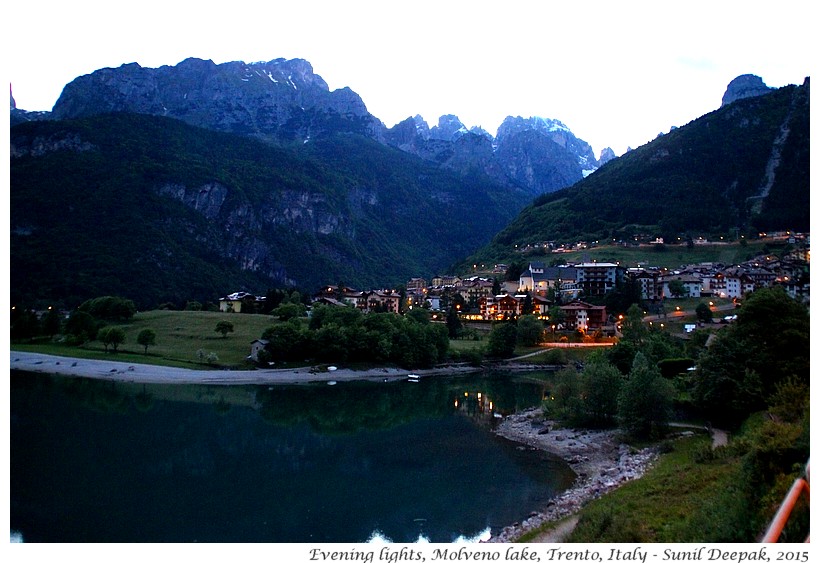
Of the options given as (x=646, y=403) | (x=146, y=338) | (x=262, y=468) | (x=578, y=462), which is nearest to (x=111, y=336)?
(x=146, y=338)

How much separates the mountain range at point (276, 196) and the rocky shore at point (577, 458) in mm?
38087

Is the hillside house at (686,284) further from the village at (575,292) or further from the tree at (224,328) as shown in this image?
the tree at (224,328)

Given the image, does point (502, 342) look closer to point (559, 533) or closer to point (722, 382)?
point (722, 382)

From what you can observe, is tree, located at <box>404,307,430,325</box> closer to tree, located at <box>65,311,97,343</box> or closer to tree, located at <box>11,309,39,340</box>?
tree, located at <box>65,311,97,343</box>

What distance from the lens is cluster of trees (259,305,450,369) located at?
32438mm

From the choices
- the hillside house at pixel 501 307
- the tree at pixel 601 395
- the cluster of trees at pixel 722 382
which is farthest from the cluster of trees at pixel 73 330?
the tree at pixel 601 395

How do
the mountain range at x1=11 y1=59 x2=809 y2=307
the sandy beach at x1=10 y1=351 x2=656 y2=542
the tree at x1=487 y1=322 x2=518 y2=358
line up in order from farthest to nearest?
1. the mountain range at x1=11 y1=59 x2=809 y2=307
2. the tree at x1=487 y1=322 x2=518 y2=358
3. the sandy beach at x1=10 y1=351 x2=656 y2=542

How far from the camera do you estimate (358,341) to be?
32812 millimetres

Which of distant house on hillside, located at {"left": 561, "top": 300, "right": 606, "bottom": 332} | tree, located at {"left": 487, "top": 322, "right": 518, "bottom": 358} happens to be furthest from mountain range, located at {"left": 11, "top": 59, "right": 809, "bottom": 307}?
tree, located at {"left": 487, "top": 322, "right": 518, "bottom": 358}

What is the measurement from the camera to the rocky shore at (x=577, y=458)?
1100 centimetres

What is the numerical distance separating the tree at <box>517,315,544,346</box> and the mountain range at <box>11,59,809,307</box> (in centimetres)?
3287

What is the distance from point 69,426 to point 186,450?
4.75m

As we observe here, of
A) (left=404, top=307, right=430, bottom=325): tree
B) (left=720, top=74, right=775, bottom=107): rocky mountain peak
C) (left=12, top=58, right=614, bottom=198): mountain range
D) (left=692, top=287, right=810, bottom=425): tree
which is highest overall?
(left=12, top=58, right=614, bottom=198): mountain range
